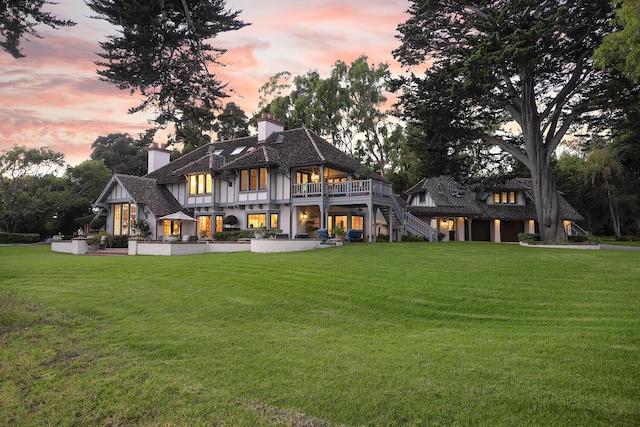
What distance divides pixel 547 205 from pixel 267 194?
17.6 meters

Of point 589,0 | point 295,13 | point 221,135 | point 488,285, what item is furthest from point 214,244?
point 221,135

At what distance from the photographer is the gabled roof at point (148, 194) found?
29.9 meters

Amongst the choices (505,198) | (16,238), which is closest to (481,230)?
(505,198)

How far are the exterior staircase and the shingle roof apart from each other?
1651 centimetres

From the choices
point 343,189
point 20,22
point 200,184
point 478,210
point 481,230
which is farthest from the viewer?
point 481,230

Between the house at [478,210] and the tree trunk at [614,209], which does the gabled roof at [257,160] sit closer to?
the house at [478,210]

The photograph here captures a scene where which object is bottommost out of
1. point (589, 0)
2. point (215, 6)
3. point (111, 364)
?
point (111, 364)

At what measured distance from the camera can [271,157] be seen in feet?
91.5

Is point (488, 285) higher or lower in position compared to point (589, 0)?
lower

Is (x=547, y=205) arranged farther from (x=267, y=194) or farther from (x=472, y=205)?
(x=267, y=194)

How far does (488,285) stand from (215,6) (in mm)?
10131

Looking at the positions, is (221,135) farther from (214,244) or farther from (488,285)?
(488,285)

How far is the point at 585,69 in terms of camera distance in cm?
2211

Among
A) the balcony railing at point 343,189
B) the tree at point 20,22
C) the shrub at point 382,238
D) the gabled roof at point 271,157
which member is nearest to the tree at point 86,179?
the gabled roof at point 271,157
